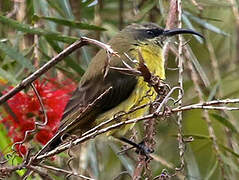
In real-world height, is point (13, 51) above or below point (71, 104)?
above

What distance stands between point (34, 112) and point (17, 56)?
37 cm

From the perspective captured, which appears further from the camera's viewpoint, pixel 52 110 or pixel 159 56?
pixel 159 56

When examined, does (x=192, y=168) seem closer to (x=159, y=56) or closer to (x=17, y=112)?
(x=159, y=56)

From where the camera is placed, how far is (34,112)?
11.0ft

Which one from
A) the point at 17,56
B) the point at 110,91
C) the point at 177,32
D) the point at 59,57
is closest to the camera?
the point at 59,57

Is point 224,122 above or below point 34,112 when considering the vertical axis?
below

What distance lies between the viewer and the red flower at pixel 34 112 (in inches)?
131

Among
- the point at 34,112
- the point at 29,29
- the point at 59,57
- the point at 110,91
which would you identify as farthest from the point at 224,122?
the point at 59,57

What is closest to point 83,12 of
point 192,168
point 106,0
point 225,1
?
point 106,0

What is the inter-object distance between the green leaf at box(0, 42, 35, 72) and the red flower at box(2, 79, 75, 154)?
28cm

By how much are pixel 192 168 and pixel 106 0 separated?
177 cm

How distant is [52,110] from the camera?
136 inches

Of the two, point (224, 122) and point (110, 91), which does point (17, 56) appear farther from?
point (224, 122)

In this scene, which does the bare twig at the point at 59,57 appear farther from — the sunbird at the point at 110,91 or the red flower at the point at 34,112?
the sunbird at the point at 110,91
